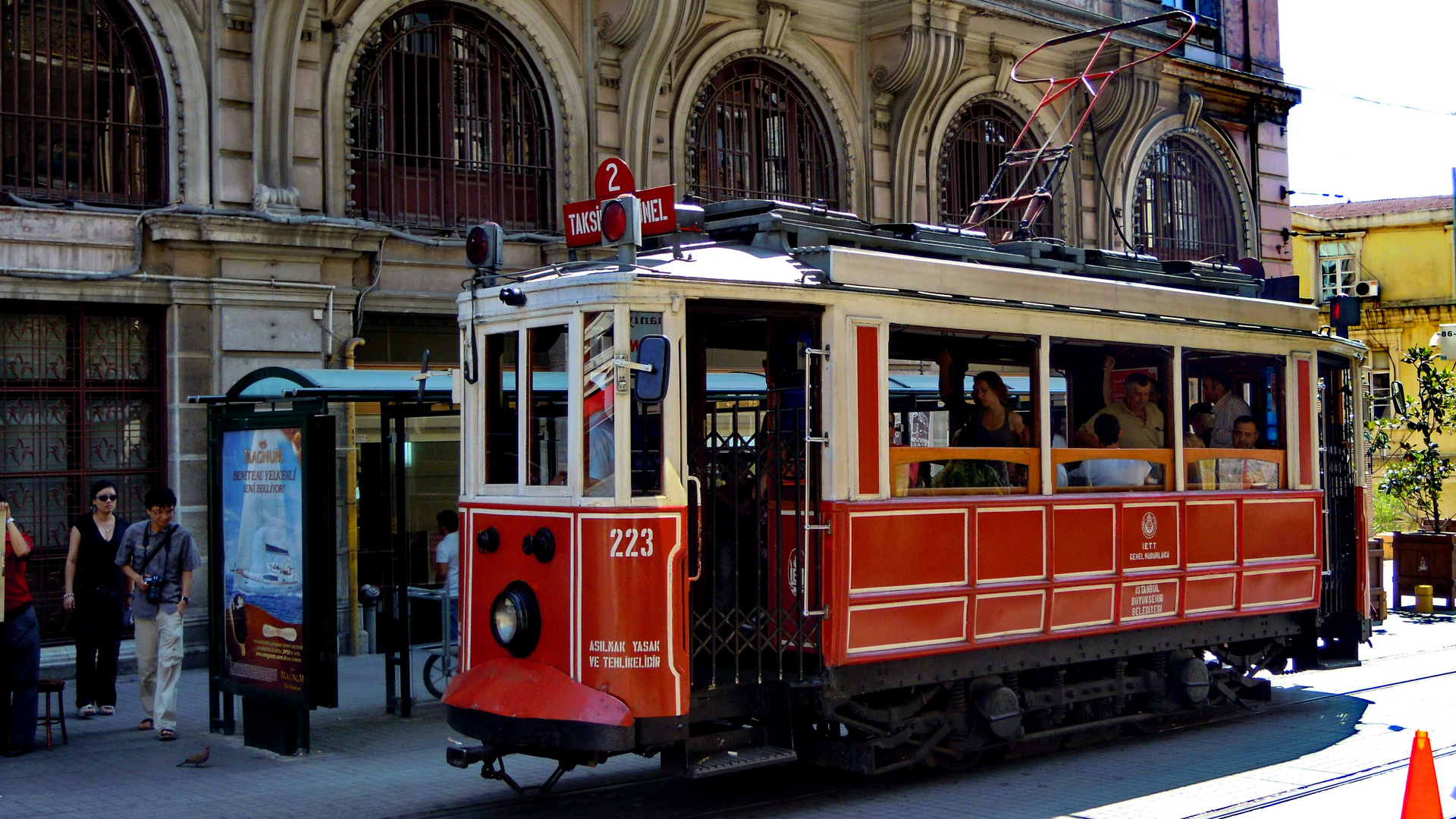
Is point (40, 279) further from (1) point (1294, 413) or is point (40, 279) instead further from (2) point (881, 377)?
(1) point (1294, 413)

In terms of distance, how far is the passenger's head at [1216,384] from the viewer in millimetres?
10227

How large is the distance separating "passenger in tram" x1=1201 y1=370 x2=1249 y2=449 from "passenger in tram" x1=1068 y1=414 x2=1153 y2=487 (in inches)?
40.1

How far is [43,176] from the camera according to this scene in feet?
43.0

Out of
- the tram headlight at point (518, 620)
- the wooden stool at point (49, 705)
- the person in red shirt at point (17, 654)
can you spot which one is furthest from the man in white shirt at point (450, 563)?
the tram headlight at point (518, 620)

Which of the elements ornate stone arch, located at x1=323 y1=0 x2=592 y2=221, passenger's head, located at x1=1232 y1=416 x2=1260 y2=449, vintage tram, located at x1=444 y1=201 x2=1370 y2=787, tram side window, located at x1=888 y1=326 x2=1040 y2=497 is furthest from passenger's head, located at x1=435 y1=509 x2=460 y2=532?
passenger's head, located at x1=1232 y1=416 x2=1260 y2=449

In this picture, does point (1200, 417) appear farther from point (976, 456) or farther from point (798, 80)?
point (798, 80)

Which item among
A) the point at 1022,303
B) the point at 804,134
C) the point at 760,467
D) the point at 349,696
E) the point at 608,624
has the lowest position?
the point at 349,696

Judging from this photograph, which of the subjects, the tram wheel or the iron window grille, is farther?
the iron window grille

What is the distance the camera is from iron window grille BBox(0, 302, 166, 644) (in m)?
12.8

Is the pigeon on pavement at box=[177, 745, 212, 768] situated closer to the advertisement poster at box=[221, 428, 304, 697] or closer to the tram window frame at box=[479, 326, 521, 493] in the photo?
the advertisement poster at box=[221, 428, 304, 697]

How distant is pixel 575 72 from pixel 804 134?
11.6ft

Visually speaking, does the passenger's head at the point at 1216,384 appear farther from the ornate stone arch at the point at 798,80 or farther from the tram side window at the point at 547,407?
the ornate stone arch at the point at 798,80

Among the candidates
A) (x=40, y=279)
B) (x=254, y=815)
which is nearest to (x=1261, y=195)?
(x=40, y=279)

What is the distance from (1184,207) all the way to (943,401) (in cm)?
1625
